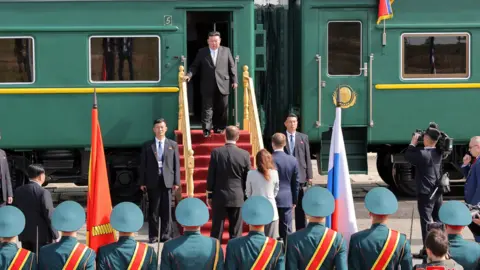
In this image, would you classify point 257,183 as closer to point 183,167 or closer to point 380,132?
point 183,167

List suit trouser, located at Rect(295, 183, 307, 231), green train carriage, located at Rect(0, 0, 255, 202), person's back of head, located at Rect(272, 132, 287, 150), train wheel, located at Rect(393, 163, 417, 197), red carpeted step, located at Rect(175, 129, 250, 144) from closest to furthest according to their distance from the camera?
person's back of head, located at Rect(272, 132, 287, 150) < suit trouser, located at Rect(295, 183, 307, 231) < red carpeted step, located at Rect(175, 129, 250, 144) < green train carriage, located at Rect(0, 0, 255, 202) < train wheel, located at Rect(393, 163, 417, 197)

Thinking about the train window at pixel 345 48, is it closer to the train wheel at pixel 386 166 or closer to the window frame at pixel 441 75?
the window frame at pixel 441 75

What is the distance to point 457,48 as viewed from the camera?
52.4 ft

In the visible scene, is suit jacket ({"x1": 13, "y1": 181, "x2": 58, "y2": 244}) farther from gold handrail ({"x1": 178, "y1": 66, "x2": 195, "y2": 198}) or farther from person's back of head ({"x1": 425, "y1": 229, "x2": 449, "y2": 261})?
person's back of head ({"x1": 425, "y1": 229, "x2": 449, "y2": 261})

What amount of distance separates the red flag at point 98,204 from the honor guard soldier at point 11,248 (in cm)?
143

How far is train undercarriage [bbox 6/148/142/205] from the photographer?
15617 mm

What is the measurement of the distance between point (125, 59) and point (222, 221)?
4.25 m

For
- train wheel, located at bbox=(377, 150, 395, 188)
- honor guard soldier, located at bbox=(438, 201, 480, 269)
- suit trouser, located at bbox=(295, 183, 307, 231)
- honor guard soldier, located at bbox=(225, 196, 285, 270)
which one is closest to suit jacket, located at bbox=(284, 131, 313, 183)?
suit trouser, located at bbox=(295, 183, 307, 231)

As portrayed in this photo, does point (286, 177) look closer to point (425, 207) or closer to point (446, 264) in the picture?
point (425, 207)

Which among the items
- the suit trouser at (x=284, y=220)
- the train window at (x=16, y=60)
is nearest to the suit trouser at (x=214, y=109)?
the train window at (x=16, y=60)

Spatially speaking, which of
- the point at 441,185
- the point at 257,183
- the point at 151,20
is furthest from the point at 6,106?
the point at 441,185

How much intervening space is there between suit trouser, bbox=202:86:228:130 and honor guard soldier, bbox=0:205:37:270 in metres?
6.52

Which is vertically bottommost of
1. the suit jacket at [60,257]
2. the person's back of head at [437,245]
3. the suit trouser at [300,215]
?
the suit trouser at [300,215]

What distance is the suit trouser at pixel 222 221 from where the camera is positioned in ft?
39.3
